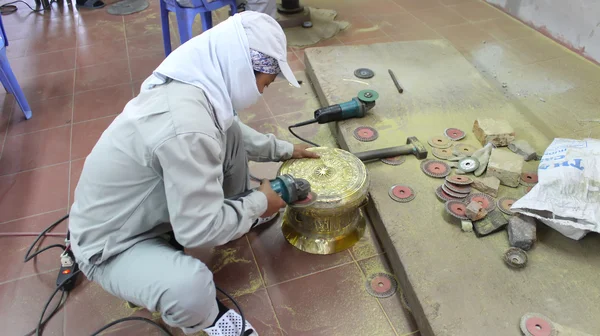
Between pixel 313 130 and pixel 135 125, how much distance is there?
156 cm

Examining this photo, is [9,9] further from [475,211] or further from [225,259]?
[475,211]

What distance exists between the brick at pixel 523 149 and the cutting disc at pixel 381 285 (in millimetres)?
1012

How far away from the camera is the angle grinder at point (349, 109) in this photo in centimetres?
248

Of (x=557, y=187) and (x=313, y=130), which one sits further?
(x=313, y=130)

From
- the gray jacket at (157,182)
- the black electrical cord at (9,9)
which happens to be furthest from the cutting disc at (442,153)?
the black electrical cord at (9,9)

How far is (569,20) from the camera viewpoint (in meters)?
3.49

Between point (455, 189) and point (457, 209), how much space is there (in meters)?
0.13

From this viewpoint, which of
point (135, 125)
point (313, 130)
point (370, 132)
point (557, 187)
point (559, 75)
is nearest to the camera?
point (135, 125)

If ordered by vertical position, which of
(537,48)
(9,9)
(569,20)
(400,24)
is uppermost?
(569,20)

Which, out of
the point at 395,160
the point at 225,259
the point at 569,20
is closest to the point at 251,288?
the point at 225,259

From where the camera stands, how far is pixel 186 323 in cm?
145

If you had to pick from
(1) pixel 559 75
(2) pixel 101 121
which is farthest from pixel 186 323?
(1) pixel 559 75

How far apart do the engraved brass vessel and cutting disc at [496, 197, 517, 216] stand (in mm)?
618

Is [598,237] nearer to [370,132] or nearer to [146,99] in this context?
[370,132]
